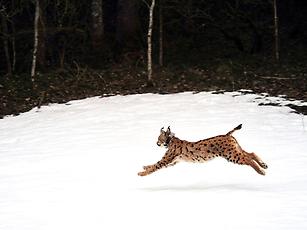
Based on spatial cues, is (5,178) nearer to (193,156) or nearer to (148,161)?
(148,161)

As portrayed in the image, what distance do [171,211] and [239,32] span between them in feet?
69.3

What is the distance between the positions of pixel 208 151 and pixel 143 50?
16890 millimetres

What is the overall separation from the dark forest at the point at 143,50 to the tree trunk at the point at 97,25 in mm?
44

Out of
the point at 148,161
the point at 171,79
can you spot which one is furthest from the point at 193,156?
the point at 171,79

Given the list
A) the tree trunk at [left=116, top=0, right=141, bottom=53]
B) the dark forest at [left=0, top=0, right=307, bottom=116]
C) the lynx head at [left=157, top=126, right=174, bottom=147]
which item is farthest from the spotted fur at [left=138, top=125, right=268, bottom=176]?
the tree trunk at [left=116, top=0, right=141, bottom=53]

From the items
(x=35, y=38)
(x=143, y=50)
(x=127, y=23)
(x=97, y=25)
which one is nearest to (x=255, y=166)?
(x=35, y=38)

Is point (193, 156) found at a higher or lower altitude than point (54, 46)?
higher

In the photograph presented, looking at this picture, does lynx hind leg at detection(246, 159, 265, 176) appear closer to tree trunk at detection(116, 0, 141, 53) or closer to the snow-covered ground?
the snow-covered ground

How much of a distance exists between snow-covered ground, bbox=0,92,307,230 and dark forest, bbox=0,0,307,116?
2.00 meters

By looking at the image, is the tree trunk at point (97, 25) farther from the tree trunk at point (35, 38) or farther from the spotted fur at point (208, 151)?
the spotted fur at point (208, 151)

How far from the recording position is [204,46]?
88.4ft

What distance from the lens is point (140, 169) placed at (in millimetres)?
10711

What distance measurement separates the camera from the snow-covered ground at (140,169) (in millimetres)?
7480

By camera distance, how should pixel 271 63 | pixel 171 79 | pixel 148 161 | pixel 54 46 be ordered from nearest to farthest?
pixel 148 161 < pixel 171 79 < pixel 271 63 < pixel 54 46
